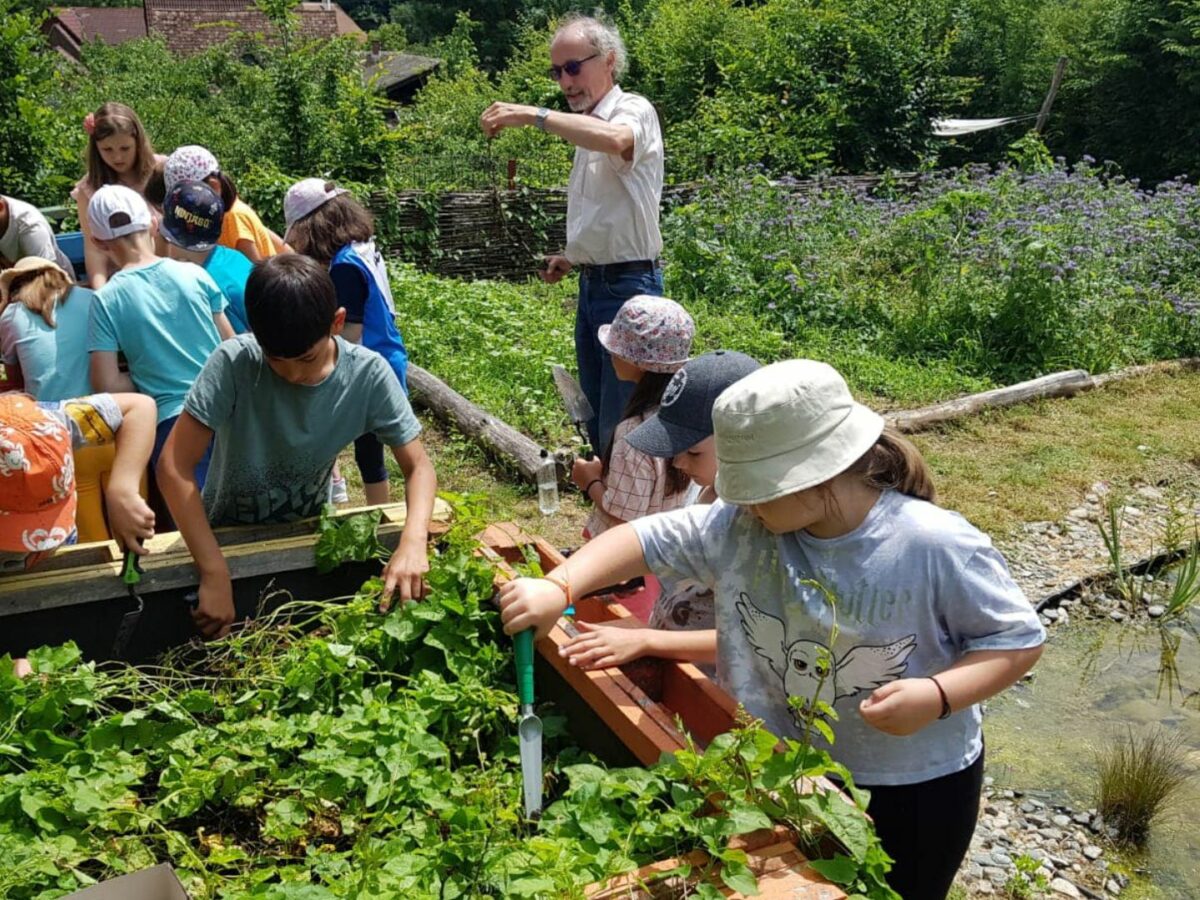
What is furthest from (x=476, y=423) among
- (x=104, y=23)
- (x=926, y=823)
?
(x=104, y=23)

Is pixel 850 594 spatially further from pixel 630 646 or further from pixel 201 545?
pixel 201 545

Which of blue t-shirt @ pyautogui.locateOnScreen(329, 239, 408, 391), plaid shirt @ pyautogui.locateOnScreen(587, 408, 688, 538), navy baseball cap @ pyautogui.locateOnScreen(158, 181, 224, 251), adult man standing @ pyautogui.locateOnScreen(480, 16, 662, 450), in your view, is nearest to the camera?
plaid shirt @ pyautogui.locateOnScreen(587, 408, 688, 538)

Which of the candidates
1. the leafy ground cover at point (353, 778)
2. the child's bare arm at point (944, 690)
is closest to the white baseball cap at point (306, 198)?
the leafy ground cover at point (353, 778)

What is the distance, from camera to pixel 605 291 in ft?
14.1

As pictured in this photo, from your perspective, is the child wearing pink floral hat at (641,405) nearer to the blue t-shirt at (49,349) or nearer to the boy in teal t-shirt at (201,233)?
the boy in teal t-shirt at (201,233)

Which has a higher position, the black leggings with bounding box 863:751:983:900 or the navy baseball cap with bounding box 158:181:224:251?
the navy baseball cap with bounding box 158:181:224:251

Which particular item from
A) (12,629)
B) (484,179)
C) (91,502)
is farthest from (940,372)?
(484,179)

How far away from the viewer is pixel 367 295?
381 cm

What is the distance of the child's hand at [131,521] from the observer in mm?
2230

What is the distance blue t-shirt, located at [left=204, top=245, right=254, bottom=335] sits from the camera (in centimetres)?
377

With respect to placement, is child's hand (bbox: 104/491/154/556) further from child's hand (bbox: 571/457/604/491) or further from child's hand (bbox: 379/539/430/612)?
child's hand (bbox: 571/457/604/491)

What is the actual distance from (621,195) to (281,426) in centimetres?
216

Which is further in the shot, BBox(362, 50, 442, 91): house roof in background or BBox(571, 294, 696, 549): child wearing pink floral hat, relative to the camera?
BBox(362, 50, 442, 91): house roof in background

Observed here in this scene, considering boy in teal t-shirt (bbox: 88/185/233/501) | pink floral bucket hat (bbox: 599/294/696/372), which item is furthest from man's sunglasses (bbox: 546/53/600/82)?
boy in teal t-shirt (bbox: 88/185/233/501)
